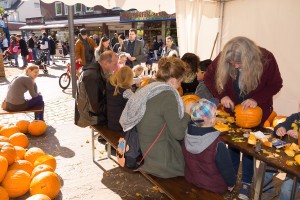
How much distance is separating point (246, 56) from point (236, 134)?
863 mm

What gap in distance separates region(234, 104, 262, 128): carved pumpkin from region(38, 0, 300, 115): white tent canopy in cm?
273

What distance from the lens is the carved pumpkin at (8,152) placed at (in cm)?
348

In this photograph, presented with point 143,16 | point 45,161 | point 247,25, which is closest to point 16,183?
point 45,161

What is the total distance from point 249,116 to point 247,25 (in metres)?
3.75

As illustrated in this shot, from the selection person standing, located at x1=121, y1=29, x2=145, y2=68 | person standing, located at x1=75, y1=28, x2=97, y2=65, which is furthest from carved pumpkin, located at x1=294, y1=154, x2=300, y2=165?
person standing, located at x1=75, y1=28, x2=97, y2=65

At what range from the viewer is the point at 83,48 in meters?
9.80

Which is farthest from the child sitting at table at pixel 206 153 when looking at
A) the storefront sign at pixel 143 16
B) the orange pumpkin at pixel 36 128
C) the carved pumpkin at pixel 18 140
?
the storefront sign at pixel 143 16

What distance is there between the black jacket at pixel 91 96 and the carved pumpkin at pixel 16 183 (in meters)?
1.46

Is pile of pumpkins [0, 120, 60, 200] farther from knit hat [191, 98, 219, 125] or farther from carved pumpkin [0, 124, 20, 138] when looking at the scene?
knit hat [191, 98, 219, 125]

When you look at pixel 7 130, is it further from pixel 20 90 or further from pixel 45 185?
pixel 45 185

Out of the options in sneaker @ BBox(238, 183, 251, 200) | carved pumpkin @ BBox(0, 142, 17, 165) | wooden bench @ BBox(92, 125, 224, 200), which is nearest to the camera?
wooden bench @ BBox(92, 125, 224, 200)

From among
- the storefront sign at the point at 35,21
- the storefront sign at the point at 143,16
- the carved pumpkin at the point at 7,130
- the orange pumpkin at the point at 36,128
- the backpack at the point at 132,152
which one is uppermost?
the storefront sign at the point at 35,21

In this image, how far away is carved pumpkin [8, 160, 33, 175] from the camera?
11.7ft

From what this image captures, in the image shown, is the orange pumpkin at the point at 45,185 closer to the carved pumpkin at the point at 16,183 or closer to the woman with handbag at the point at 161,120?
the carved pumpkin at the point at 16,183
